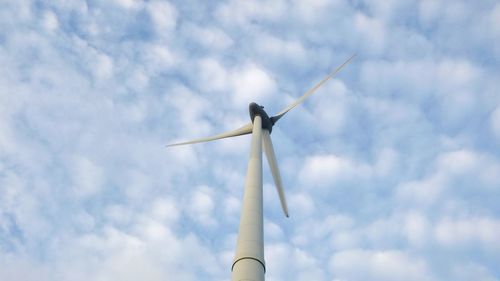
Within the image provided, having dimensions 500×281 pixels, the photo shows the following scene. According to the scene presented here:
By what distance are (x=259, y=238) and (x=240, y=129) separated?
58.4ft

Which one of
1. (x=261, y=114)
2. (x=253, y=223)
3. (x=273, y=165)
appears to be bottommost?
(x=253, y=223)

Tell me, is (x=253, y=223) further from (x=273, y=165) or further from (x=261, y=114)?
(x=261, y=114)

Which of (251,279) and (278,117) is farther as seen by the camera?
(278,117)

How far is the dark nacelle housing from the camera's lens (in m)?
35.9

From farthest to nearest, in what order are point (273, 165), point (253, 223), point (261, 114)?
point (261, 114), point (273, 165), point (253, 223)

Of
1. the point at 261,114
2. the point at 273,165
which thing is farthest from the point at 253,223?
the point at 261,114

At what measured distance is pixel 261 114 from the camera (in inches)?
1422

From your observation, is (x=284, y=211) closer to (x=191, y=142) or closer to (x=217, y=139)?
(x=217, y=139)

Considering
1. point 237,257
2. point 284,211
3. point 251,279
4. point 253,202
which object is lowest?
point 251,279

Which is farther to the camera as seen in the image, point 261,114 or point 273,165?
point 261,114

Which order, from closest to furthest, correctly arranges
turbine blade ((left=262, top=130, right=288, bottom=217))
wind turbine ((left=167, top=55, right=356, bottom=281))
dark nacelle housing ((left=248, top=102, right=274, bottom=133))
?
wind turbine ((left=167, top=55, right=356, bottom=281)), turbine blade ((left=262, top=130, right=288, bottom=217)), dark nacelle housing ((left=248, top=102, right=274, bottom=133))

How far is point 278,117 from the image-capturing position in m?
39.1

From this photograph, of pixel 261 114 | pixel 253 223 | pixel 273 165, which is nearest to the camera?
pixel 253 223

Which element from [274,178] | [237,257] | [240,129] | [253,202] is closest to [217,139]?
[240,129]
